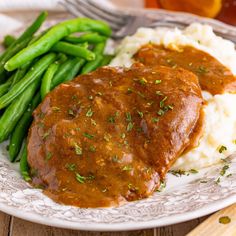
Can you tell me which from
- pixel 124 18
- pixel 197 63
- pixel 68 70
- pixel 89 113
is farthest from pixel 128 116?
pixel 124 18

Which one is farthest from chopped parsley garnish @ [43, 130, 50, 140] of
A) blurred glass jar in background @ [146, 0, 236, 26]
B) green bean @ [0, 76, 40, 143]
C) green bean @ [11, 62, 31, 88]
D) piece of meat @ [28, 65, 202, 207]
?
blurred glass jar in background @ [146, 0, 236, 26]

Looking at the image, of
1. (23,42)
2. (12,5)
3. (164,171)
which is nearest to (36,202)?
(164,171)

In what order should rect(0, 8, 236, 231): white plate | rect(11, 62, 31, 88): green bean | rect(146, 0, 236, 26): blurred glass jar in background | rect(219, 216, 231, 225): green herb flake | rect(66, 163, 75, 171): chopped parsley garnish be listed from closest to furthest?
rect(0, 8, 236, 231): white plate < rect(219, 216, 231, 225): green herb flake < rect(66, 163, 75, 171): chopped parsley garnish < rect(11, 62, 31, 88): green bean < rect(146, 0, 236, 26): blurred glass jar in background

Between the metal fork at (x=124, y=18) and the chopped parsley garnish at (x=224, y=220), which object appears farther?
the metal fork at (x=124, y=18)

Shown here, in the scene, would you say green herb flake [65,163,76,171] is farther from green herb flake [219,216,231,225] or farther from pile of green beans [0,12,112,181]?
green herb flake [219,216,231,225]

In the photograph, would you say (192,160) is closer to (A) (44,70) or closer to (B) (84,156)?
(B) (84,156)

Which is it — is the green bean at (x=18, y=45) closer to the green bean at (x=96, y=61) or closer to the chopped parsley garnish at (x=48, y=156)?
the green bean at (x=96, y=61)

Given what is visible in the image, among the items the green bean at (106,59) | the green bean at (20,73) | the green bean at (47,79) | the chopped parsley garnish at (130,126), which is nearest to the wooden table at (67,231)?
the chopped parsley garnish at (130,126)
